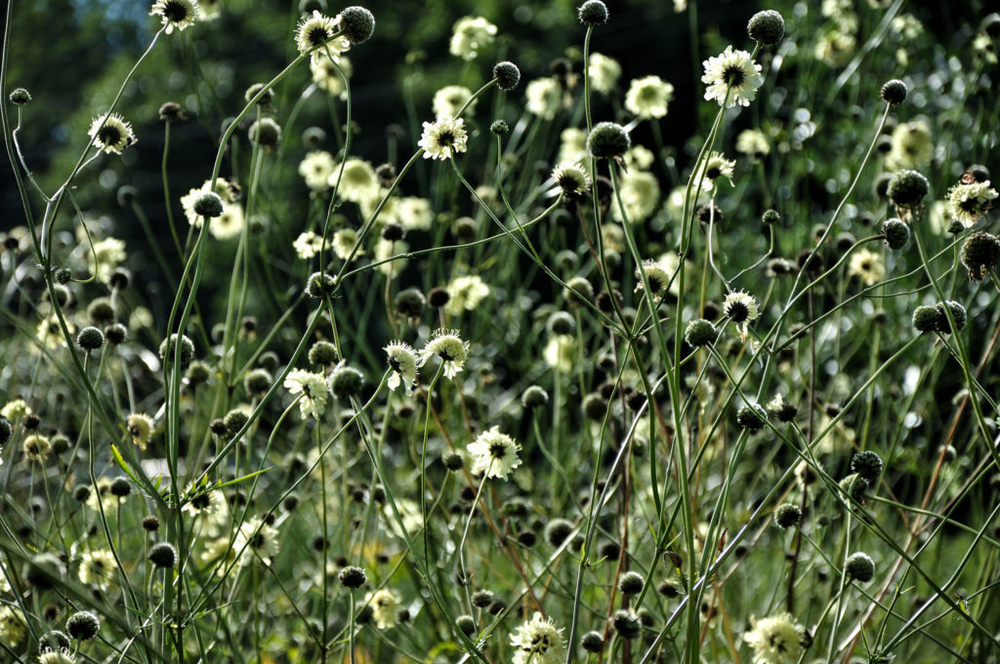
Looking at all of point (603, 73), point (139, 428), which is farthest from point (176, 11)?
point (603, 73)

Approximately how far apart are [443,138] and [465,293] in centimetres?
78

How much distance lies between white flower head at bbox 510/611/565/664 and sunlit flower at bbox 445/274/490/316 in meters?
0.88

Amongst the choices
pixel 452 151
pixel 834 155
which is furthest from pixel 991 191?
pixel 834 155

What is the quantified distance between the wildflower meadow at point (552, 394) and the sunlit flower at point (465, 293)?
0.01m

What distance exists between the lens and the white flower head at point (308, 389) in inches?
54.1

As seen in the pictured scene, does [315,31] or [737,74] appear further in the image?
[315,31]

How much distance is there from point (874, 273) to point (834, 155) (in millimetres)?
1326

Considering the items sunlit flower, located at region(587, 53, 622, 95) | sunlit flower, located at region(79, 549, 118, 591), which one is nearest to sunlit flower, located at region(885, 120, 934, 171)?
sunlit flower, located at region(587, 53, 622, 95)

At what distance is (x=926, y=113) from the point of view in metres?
3.19

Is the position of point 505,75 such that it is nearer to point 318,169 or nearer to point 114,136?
point 114,136

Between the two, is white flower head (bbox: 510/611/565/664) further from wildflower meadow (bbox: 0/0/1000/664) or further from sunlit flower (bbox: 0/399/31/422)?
sunlit flower (bbox: 0/399/31/422)

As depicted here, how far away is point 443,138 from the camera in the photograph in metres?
1.40

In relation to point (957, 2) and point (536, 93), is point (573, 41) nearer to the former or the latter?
point (957, 2)

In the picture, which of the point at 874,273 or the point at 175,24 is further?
the point at 874,273
